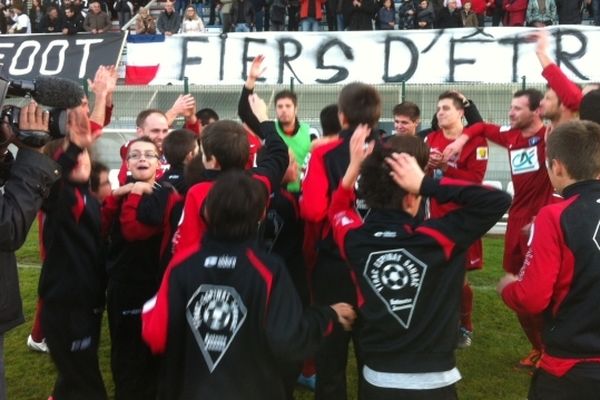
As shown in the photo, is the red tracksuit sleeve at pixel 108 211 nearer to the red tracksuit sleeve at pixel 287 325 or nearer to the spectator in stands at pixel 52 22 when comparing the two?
the red tracksuit sleeve at pixel 287 325

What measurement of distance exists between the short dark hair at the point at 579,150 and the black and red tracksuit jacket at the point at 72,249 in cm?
233

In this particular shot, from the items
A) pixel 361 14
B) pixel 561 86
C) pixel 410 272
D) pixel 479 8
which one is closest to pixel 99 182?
pixel 410 272

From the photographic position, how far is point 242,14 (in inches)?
685

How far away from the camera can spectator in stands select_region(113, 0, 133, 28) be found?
63.5 ft

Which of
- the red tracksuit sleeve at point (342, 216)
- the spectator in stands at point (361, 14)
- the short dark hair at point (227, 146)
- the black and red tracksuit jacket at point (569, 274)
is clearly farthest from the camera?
the spectator in stands at point (361, 14)

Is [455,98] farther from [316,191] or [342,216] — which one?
[342,216]

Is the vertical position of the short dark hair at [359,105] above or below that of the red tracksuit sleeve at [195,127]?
above

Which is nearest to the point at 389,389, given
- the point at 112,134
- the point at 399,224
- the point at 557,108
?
the point at 399,224

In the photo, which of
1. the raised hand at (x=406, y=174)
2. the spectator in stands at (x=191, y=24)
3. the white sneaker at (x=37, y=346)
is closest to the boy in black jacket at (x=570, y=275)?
the raised hand at (x=406, y=174)

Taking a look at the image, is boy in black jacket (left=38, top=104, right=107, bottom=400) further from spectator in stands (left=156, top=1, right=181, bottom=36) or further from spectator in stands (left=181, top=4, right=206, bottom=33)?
spectator in stands (left=156, top=1, right=181, bottom=36)

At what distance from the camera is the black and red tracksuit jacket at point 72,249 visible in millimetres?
3598

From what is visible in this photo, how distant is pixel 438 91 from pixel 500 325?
6.99 m

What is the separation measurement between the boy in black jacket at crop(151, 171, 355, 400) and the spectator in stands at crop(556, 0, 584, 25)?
47.8ft

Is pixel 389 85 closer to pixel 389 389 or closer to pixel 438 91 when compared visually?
pixel 438 91
